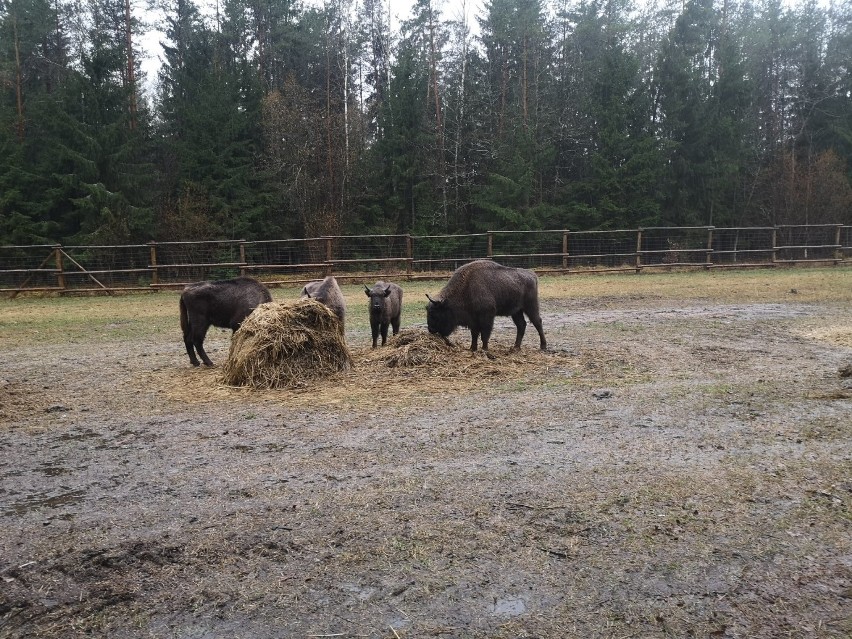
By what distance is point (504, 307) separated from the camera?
29.9ft

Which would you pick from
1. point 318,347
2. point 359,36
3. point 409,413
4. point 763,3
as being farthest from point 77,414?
point 763,3

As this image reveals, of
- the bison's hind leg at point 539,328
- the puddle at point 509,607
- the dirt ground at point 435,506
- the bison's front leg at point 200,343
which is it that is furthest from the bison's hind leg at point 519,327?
the puddle at point 509,607

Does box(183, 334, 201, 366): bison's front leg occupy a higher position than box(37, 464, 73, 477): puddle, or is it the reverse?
box(183, 334, 201, 366): bison's front leg

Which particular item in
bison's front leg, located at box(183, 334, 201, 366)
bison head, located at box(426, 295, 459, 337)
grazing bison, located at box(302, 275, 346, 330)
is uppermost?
grazing bison, located at box(302, 275, 346, 330)

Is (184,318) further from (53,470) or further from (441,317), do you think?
(53,470)

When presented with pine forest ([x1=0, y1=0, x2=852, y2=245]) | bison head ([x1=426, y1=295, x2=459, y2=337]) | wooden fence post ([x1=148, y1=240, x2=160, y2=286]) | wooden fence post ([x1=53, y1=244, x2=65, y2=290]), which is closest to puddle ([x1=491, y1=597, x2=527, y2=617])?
bison head ([x1=426, y1=295, x2=459, y2=337])

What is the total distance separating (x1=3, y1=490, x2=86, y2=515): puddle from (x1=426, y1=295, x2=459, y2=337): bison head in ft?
18.1

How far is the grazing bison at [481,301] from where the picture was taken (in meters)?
8.84

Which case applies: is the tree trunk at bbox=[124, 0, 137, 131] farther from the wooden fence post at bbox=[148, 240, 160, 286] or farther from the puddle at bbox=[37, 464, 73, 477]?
the puddle at bbox=[37, 464, 73, 477]

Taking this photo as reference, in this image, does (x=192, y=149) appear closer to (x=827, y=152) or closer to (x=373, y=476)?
(x=373, y=476)

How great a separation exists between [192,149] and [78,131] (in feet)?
15.4

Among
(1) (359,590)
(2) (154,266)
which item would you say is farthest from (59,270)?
(1) (359,590)

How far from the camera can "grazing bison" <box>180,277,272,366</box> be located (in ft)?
27.7

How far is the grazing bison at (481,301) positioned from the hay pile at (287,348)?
172 cm
